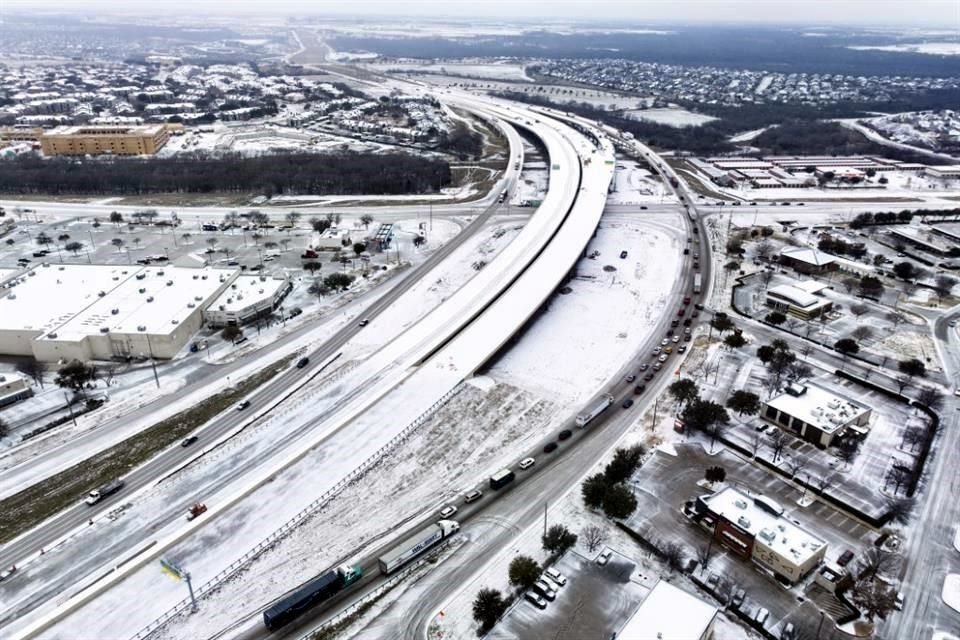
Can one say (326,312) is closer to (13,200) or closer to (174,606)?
(174,606)

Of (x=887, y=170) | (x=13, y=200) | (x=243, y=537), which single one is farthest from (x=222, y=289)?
(x=887, y=170)

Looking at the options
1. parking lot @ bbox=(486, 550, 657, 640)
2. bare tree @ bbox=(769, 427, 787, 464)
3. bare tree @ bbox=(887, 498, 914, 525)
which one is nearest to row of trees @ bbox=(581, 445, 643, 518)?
parking lot @ bbox=(486, 550, 657, 640)

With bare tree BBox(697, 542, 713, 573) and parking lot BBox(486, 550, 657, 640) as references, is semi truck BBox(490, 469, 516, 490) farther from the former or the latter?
bare tree BBox(697, 542, 713, 573)

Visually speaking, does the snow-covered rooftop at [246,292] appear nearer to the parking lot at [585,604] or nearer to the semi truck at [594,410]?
the semi truck at [594,410]

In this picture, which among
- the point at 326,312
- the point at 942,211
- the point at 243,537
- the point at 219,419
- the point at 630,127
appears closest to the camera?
the point at 243,537

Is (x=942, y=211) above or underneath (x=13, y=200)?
Result: above

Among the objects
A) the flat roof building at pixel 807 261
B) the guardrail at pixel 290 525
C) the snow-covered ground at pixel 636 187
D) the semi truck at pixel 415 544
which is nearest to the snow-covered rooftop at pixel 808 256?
the flat roof building at pixel 807 261

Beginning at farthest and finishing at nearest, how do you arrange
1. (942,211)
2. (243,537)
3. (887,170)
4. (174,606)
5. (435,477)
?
(887,170) → (942,211) → (435,477) → (243,537) → (174,606)
